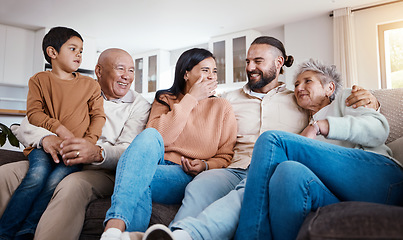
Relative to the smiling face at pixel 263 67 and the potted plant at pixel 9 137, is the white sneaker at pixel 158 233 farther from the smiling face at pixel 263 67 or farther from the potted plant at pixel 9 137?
the potted plant at pixel 9 137

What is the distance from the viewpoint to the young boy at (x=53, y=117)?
1406 millimetres

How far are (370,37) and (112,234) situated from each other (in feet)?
17.2

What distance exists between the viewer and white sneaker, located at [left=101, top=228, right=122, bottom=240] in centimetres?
103

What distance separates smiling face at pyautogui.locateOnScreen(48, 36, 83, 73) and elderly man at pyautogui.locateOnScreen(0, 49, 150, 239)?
0.91 feet

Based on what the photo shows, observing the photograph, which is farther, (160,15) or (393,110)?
(160,15)

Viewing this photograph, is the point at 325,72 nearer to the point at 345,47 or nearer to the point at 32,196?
the point at 32,196

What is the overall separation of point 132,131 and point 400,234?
1.58 metres

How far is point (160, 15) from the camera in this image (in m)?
5.62

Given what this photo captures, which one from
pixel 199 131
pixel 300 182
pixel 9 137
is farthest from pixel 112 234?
pixel 9 137

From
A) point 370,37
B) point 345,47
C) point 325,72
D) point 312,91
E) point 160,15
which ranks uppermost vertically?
point 160,15

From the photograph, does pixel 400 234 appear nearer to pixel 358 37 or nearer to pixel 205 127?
pixel 205 127

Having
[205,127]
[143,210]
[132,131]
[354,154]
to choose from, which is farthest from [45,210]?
[354,154]

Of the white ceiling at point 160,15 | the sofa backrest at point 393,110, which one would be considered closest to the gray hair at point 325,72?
the sofa backrest at point 393,110

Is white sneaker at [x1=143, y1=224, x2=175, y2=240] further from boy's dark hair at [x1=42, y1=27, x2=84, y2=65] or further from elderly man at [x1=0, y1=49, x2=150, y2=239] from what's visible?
boy's dark hair at [x1=42, y1=27, x2=84, y2=65]
